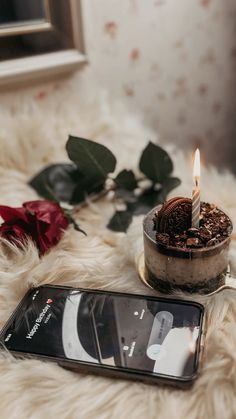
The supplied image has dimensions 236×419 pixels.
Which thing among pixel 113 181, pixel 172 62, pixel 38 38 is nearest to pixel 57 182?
pixel 113 181

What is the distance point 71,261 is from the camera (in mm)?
501

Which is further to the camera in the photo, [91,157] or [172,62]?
[172,62]

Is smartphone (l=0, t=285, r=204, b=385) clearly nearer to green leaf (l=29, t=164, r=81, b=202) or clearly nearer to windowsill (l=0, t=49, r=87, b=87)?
green leaf (l=29, t=164, r=81, b=202)

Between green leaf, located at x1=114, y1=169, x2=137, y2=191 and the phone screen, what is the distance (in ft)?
0.79

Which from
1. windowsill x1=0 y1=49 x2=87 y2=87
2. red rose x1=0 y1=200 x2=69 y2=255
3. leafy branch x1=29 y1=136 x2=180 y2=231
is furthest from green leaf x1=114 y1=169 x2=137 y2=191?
windowsill x1=0 y1=49 x2=87 y2=87

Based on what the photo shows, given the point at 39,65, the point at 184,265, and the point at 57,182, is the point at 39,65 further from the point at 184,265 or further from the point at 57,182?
the point at 184,265

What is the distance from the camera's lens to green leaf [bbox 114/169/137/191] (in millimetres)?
643

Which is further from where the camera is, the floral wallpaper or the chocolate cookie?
the floral wallpaper

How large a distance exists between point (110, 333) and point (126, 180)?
0.30 metres

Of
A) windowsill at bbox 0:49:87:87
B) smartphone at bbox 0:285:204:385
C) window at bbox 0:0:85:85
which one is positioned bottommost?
smartphone at bbox 0:285:204:385

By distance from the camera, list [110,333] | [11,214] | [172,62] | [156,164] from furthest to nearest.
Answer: [172,62] < [156,164] < [11,214] < [110,333]

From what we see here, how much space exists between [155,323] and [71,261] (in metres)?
0.14

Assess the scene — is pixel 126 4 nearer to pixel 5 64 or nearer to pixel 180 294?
pixel 5 64

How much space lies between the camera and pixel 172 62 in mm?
1043
